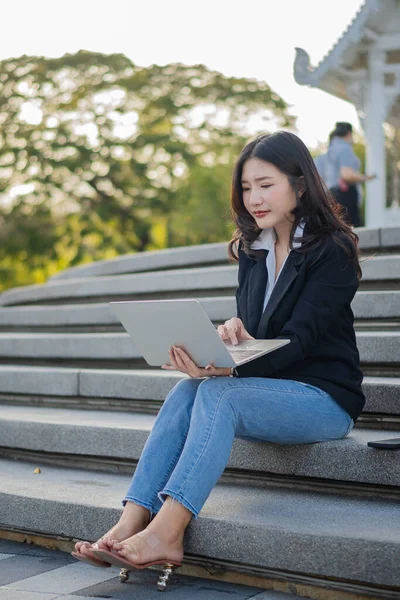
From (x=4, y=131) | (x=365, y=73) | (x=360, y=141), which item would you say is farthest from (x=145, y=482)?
(x=360, y=141)

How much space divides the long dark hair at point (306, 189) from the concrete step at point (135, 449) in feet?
2.32

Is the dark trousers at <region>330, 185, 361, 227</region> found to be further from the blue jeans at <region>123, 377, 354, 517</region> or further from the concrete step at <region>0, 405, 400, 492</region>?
the blue jeans at <region>123, 377, 354, 517</region>

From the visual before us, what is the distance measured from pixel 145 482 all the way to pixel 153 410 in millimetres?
1656

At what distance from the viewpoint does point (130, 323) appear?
3.25 meters

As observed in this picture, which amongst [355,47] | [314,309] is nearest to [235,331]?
[314,309]

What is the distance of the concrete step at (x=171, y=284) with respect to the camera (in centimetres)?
550

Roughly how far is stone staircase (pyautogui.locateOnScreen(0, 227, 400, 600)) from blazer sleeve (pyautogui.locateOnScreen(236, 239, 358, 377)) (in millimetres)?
423

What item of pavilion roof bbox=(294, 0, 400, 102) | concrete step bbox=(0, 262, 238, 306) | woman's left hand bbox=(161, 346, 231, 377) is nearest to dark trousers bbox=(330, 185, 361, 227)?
concrete step bbox=(0, 262, 238, 306)

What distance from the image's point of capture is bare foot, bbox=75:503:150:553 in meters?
3.02

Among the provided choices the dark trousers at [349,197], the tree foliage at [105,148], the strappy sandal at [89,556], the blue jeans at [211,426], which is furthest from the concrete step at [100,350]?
the tree foliage at [105,148]

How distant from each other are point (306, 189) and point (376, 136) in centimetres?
736

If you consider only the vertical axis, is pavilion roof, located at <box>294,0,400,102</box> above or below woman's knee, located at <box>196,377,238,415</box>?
above

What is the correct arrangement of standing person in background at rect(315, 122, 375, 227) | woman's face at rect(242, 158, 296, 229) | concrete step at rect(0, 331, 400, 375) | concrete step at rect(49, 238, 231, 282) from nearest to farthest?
woman's face at rect(242, 158, 296, 229)
concrete step at rect(0, 331, 400, 375)
concrete step at rect(49, 238, 231, 282)
standing person in background at rect(315, 122, 375, 227)

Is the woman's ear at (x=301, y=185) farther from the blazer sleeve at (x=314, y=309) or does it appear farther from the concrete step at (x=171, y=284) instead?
the concrete step at (x=171, y=284)
